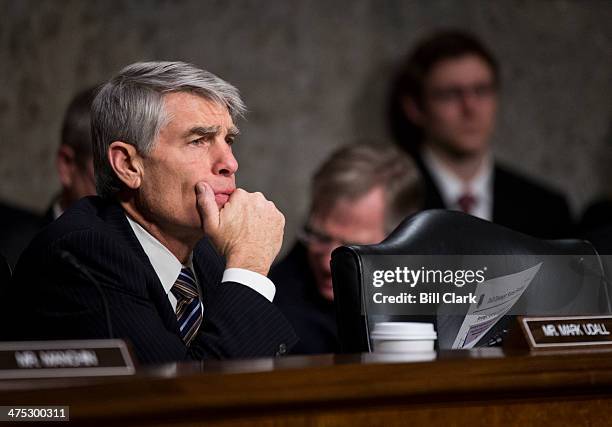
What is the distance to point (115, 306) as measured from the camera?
1.85 meters

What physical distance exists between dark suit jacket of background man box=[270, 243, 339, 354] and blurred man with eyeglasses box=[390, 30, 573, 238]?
1.33 metres

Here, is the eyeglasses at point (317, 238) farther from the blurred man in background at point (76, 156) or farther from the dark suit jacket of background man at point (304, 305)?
the blurred man in background at point (76, 156)

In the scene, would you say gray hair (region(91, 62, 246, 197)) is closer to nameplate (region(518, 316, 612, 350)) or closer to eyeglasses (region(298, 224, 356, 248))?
nameplate (region(518, 316, 612, 350))

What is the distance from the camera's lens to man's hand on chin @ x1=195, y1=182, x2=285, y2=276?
2031mm

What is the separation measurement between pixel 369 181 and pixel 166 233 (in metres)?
1.23

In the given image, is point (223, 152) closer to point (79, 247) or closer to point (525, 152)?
point (79, 247)

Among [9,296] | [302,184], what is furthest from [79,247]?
[302,184]

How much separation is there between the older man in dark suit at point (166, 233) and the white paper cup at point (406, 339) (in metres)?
0.33

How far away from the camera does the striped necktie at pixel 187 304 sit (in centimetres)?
206

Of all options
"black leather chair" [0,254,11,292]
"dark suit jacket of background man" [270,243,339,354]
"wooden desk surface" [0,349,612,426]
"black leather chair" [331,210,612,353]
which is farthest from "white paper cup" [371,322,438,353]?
"dark suit jacket of background man" [270,243,339,354]

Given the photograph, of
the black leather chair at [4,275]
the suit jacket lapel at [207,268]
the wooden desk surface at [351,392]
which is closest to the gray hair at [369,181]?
the suit jacket lapel at [207,268]

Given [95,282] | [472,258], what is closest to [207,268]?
[472,258]

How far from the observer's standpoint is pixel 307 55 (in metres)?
4.68

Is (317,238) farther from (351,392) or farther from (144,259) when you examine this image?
(351,392)
